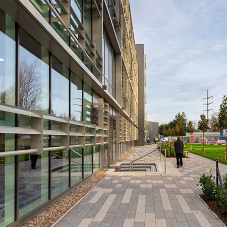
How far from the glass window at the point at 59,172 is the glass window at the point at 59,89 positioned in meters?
1.04

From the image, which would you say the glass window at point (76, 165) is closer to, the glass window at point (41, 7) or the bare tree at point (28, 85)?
the bare tree at point (28, 85)

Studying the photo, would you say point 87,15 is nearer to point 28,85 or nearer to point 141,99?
point 28,85

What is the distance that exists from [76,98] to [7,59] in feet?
15.7

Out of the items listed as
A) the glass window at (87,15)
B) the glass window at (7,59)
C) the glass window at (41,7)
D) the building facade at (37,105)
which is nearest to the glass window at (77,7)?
the building facade at (37,105)

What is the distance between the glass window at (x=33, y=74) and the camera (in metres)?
5.66

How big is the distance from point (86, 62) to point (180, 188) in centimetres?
536

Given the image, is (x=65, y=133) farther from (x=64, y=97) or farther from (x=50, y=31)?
(x=50, y=31)

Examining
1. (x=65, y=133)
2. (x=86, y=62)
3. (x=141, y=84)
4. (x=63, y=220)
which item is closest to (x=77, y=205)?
(x=63, y=220)

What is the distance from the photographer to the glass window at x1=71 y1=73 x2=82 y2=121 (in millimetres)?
9312

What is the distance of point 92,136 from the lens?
11219 mm

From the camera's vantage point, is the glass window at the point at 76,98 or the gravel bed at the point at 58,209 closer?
the gravel bed at the point at 58,209

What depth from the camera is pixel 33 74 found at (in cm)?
617

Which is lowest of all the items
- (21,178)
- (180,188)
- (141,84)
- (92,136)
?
(180,188)

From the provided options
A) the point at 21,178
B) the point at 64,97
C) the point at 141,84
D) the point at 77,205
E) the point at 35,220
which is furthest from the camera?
the point at 141,84
